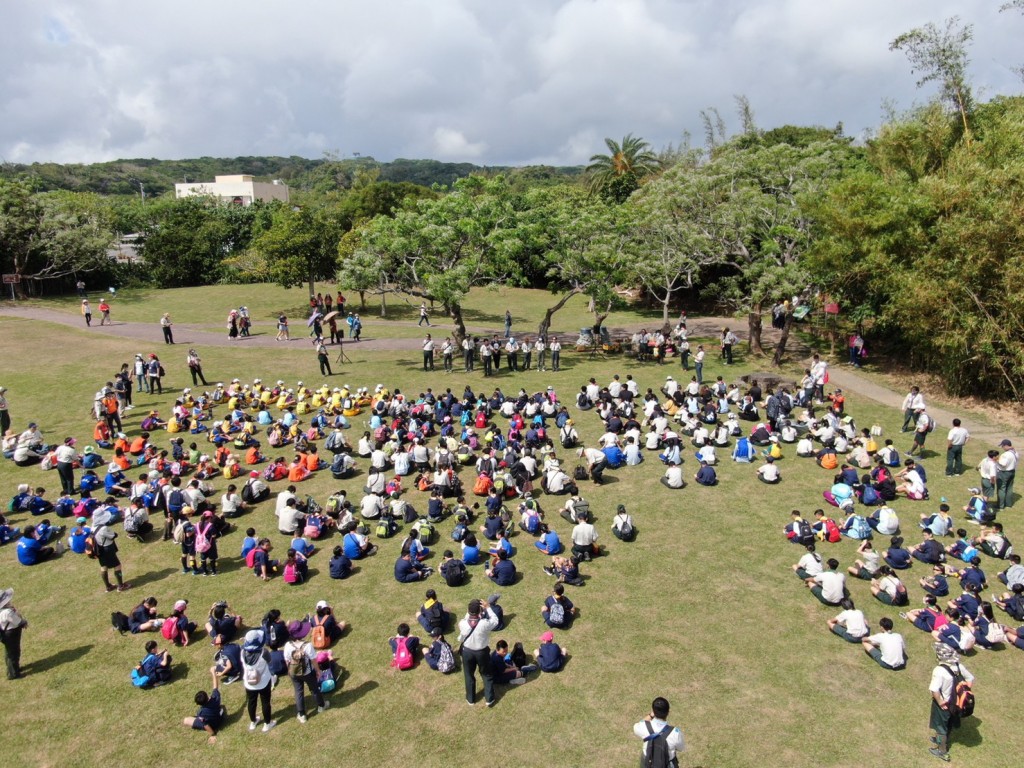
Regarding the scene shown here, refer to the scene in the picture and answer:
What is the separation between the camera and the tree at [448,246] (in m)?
28.2

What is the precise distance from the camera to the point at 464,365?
3003 cm

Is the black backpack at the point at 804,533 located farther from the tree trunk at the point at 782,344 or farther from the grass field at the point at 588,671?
the tree trunk at the point at 782,344

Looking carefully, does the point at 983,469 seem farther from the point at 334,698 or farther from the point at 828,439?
the point at 334,698

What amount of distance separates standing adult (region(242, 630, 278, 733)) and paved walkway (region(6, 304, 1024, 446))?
890 inches

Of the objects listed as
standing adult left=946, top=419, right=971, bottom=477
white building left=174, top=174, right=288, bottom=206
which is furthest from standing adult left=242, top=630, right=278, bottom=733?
white building left=174, top=174, right=288, bottom=206

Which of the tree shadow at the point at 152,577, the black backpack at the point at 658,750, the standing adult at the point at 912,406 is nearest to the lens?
the black backpack at the point at 658,750

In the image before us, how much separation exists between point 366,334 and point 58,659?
88.1ft

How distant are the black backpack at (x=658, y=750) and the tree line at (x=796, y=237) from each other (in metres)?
19.2

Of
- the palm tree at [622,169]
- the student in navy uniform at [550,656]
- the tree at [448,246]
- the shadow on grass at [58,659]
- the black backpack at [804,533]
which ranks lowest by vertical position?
the shadow on grass at [58,659]

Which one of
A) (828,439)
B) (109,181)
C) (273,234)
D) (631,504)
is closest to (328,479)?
(631,504)

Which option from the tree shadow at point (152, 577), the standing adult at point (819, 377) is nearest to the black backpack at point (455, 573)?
the tree shadow at point (152, 577)

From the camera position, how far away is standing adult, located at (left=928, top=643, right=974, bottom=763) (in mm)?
A: 8500

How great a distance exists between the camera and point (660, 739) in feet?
25.1

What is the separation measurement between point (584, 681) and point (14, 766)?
26.7 feet
